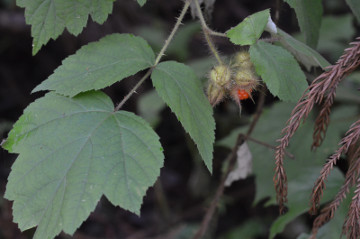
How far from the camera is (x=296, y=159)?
300cm

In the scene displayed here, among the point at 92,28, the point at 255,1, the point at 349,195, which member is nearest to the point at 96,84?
the point at 349,195

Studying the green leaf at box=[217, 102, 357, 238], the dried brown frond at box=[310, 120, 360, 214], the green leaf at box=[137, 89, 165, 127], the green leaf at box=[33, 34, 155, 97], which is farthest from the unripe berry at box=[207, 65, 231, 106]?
the green leaf at box=[137, 89, 165, 127]

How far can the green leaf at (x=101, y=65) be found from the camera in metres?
1.87

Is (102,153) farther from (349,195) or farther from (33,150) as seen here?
(349,195)

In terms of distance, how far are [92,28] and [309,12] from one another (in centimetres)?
264

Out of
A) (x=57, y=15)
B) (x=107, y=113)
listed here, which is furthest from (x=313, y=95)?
(x=57, y=15)

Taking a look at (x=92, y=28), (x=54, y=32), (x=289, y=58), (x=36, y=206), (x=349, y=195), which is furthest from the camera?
(x=92, y=28)

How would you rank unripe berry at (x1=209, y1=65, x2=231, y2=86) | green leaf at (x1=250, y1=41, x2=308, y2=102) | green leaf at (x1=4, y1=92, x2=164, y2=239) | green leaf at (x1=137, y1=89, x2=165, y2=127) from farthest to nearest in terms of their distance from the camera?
green leaf at (x1=137, y1=89, x2=165, y2=127) → unripe berry at (x1=209, y1=65, x2=231, y2=86) → green leaf at (x1=250, y1=41, x2=308, y2=102) → green leaf at (x1=4, y1=92, x2=164, y2=239)

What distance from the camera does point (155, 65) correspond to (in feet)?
6.63

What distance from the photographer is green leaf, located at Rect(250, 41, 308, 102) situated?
1771mm

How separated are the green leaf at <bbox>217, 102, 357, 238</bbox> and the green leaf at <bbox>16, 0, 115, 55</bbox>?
1400mm

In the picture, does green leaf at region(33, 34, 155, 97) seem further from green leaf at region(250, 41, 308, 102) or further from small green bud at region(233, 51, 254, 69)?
green leaf at region(250, 41, 308, 102)

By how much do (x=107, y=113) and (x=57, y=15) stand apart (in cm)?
52

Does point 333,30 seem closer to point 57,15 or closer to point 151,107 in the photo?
point 151,107
